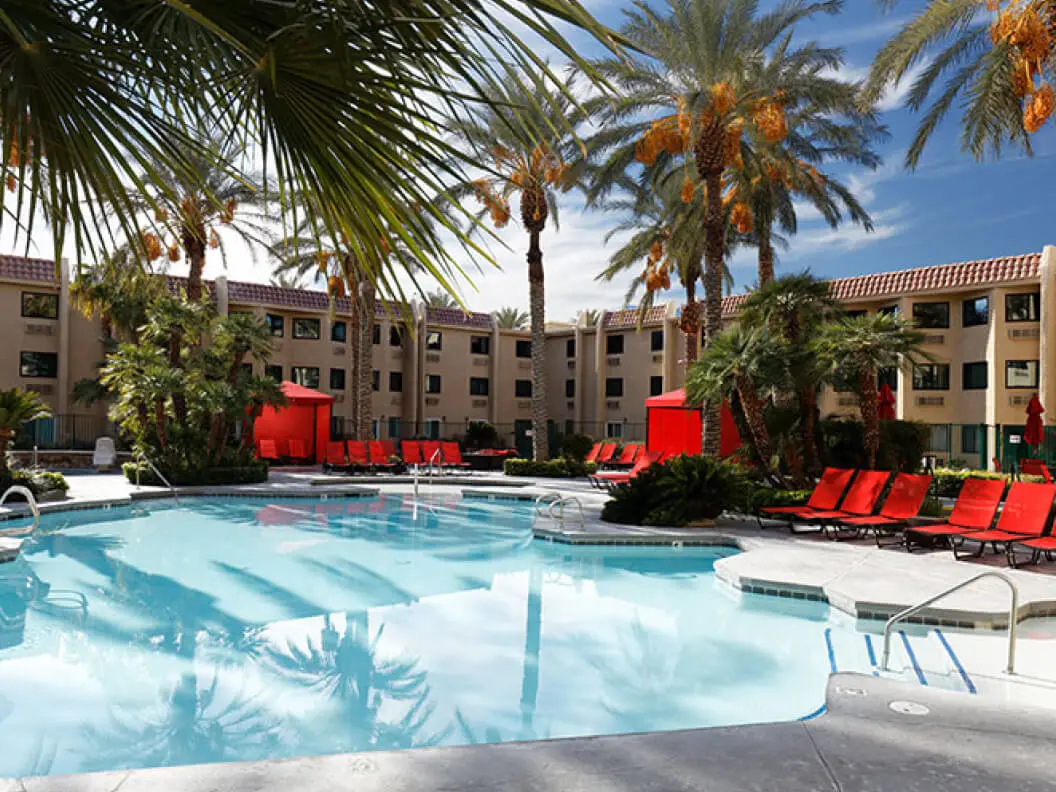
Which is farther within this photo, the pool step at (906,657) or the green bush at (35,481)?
the green bush at (35,481)

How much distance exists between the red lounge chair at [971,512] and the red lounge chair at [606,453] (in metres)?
14.6

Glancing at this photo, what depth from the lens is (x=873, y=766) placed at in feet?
12.9

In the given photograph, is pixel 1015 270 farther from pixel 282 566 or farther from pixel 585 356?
pixel 282 566

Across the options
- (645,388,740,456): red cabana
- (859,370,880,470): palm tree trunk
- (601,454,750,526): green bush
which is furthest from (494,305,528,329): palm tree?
(601,454,750,526): green bush

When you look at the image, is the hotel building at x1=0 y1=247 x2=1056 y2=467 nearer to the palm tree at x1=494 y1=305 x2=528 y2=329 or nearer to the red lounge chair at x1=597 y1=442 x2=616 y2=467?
the red lounge chair at x1=597 y1=442 x2=616 y2=467

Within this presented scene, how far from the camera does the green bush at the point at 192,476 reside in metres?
21.4

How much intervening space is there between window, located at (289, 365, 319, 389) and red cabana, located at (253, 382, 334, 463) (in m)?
7.11

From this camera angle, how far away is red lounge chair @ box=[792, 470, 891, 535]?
1364 centimetres

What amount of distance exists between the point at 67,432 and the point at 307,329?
10515mm

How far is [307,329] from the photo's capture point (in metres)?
37.6

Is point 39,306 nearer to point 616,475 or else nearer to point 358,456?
point 358,456

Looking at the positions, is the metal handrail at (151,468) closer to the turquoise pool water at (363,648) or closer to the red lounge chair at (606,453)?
the turquoise pool water at (363,648)

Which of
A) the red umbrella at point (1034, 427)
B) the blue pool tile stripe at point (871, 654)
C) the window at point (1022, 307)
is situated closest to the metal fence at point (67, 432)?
the blue pool tile stripe at point (871, 654)

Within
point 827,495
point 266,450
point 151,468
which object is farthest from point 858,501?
point 266,450
